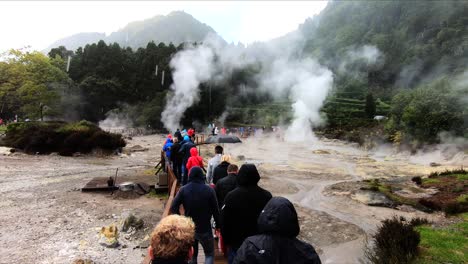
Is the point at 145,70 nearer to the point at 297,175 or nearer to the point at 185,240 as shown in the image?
the point at 297,175

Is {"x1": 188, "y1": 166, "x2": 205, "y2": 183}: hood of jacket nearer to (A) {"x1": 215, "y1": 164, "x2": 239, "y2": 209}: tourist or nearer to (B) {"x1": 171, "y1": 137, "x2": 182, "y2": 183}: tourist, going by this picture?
(A) {"x1": 215, "y1": 164, "x2": 239, "y2": 209}: tourist

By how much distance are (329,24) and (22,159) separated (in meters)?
113

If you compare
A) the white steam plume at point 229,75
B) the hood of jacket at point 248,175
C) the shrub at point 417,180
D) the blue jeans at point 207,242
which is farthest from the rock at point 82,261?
the white steam plume at point 229,75

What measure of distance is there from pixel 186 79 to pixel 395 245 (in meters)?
46.6

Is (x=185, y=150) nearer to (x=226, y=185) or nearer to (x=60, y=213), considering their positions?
(x=226, y=185)

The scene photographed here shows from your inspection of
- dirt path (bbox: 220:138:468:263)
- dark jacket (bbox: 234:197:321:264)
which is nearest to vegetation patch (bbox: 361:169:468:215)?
dirt path (bbox: 220:138:468:263)

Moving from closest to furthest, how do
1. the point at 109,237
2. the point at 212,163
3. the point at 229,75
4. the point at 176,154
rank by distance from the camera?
the point at 212,163 → the point at 109,237 → the point at 176,154 → the point at 229,75

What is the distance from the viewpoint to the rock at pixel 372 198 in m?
13.9

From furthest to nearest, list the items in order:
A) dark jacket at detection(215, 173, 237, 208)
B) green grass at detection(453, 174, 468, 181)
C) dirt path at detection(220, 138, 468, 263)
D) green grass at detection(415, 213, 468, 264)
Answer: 1. green grass at detection(453, 174, 468, 181)
2. dirt path at detection(220, 138, 468, 263)
3. green grass at detection(415, 213, 468, 264)
4. dark jacket at detection(215, 173, 237, 208)

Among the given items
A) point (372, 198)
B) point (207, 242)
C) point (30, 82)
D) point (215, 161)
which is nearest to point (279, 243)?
point (207, 242)

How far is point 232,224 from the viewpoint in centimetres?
389

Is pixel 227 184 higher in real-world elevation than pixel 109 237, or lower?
higher

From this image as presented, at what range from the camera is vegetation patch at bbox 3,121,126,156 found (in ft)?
81.9

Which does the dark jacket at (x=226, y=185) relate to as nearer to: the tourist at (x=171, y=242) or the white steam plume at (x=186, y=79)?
the tourist at (x=171, y=242)
